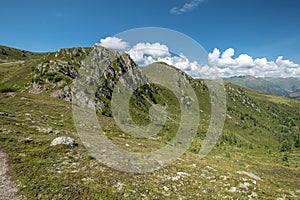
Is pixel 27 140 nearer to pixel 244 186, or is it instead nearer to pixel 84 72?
pixel 244 186

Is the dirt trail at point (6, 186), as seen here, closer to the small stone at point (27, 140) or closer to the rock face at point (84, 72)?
the small stone at point (27, 140)

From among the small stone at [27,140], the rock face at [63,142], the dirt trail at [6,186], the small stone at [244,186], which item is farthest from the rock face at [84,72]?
the dirt trail at [6,186]

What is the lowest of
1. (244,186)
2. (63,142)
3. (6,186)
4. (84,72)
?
(244,186)

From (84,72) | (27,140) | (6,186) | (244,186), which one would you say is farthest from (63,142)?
(84,72)

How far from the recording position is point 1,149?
20078 mm

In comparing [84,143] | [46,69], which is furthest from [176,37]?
[46,69]

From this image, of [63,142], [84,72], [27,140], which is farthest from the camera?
[84,72]

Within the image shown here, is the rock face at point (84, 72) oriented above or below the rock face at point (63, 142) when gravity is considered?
above

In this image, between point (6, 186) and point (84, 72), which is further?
point (84, 72)

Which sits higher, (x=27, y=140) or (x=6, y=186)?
(x=27, y=140)

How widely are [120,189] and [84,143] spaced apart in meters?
13.0

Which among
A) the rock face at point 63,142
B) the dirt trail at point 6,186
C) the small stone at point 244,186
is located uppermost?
the rock face at point 63,142

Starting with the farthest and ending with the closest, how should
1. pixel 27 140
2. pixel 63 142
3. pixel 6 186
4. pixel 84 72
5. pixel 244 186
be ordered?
pixel 84 72 < pixel 63 142 < pixel 27 140 < pixel 244 186 < pixel 6 186

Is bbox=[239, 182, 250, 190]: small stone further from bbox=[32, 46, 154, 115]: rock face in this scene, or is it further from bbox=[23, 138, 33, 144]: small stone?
bbox=[32, 46, 154, 115]: rock face
